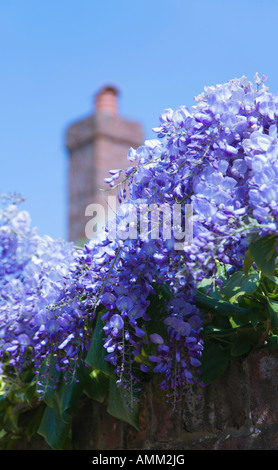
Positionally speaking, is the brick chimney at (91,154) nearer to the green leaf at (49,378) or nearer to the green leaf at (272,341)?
the green leaf at (49,378)

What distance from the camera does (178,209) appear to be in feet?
3.81

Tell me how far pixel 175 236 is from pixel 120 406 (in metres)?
0.52

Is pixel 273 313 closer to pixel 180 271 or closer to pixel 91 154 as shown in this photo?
pixel 180 271

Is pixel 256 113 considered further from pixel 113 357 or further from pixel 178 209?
pixel 113 357

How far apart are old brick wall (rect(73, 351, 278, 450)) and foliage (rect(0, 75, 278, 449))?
47mm

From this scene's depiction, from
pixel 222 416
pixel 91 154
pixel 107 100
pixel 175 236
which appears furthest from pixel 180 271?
pixel 107 100

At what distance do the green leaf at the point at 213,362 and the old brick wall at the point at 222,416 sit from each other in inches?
1.7

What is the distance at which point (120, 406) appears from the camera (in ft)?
4.74

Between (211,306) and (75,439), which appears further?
(75,439)

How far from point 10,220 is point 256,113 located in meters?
1.07

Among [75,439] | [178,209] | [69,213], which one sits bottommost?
[75,439]

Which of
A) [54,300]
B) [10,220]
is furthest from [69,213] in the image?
[54,300]

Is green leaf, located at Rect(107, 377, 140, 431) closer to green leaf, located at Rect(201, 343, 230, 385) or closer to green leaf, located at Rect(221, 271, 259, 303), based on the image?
green leaf, located at Rect(201, 343, 230, 385)

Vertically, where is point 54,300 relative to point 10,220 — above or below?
below
